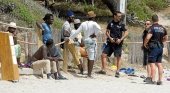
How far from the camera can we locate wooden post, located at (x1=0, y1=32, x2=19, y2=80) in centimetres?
1127

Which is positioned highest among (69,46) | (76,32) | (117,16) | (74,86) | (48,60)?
(117,16)

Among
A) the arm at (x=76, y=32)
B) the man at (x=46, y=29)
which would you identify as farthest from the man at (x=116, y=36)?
the man at (x=46, y=29)

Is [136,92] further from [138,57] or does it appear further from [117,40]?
[138,57]

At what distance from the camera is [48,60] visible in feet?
40.7

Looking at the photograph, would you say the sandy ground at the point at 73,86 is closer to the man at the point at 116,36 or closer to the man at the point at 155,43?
the man at the point at 155,43

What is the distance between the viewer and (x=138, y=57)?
1766 centimetres

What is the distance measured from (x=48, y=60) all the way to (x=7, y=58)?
1240mm

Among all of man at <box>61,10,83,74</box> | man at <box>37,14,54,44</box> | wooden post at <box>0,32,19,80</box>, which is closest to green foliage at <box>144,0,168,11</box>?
man at <box>61,10,83,74</box>

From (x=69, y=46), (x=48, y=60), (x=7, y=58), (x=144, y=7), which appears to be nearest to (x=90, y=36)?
(x=69, y=46)

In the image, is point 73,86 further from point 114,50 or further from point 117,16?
point 117,16

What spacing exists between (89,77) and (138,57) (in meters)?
4.60

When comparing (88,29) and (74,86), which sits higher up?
(88,29)

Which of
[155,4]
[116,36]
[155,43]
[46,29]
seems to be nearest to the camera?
[155,43]

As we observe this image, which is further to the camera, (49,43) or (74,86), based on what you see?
(49,43)
